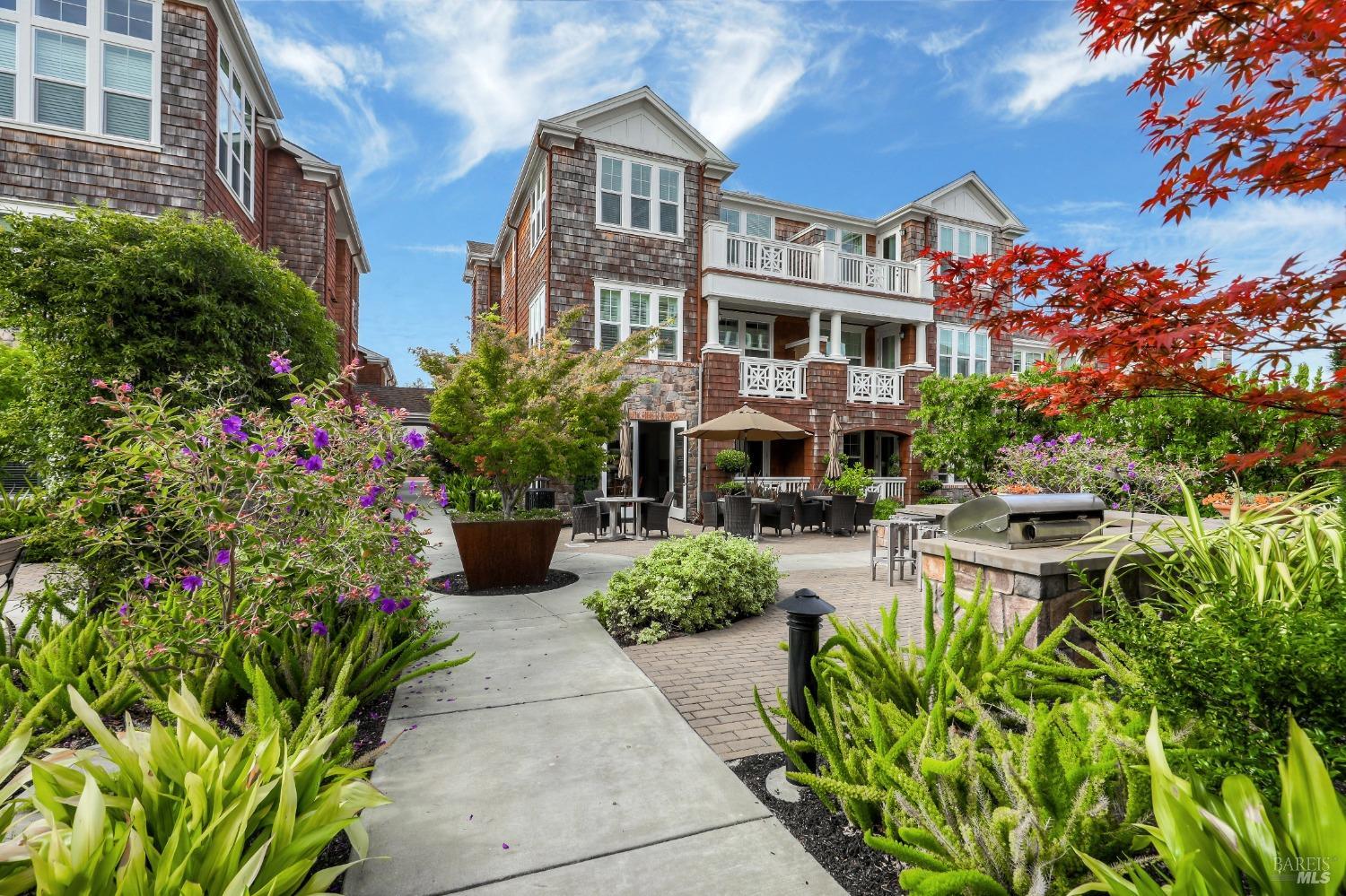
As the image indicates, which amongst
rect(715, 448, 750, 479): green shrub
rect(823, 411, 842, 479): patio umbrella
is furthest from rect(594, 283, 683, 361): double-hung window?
rect(823, 411, 842, 479): patio umbrella

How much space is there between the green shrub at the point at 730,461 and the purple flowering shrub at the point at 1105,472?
6570 millimetres

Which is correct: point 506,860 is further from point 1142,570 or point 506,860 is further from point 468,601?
point 468,601

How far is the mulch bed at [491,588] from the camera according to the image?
263 inches

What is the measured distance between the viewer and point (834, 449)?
47.3 feet

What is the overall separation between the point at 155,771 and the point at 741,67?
9.55 metres

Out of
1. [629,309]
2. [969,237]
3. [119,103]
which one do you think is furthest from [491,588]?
[969,237]

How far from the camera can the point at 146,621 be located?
320cm

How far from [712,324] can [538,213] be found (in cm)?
521

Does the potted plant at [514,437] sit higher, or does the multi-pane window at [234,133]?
the multi-pane window at [234,133]

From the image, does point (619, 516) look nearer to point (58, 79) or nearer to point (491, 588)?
point (491, 588)

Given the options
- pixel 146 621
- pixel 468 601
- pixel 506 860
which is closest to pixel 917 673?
pixel 506 860

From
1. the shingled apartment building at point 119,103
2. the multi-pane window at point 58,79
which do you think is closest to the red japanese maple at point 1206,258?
the shingled apartment building at point 119,103

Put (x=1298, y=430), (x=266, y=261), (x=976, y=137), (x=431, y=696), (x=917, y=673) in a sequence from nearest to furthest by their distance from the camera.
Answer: (x=917, y=673), (x=431, y=696), (x=1298, y=430), (x=266, y=261), (x=976, y=137)

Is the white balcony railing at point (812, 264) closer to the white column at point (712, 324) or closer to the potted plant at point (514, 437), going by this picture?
the white column at point (712, 324)
